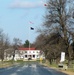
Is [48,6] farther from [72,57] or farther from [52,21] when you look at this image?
[72,57]

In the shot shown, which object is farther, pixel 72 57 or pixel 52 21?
pixel 72 57

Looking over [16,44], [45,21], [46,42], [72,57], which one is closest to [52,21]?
[45,21]

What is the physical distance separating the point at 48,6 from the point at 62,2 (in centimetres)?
268

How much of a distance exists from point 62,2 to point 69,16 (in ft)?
9.54

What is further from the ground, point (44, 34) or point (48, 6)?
point (48, 6)

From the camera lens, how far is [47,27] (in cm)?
6184

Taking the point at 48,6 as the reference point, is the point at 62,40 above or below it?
below

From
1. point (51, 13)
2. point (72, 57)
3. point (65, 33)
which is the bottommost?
point (72, 57)

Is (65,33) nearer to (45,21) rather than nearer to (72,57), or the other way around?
(45,21)

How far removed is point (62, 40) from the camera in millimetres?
62125

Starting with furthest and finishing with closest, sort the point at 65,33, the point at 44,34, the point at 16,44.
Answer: the point at 16,44
the point at 44,34
the point at 65,33

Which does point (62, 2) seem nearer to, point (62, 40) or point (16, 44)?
point (62, 40)

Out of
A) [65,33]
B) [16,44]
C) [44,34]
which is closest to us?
[65,33]

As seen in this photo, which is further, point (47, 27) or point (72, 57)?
point (72, 57)
